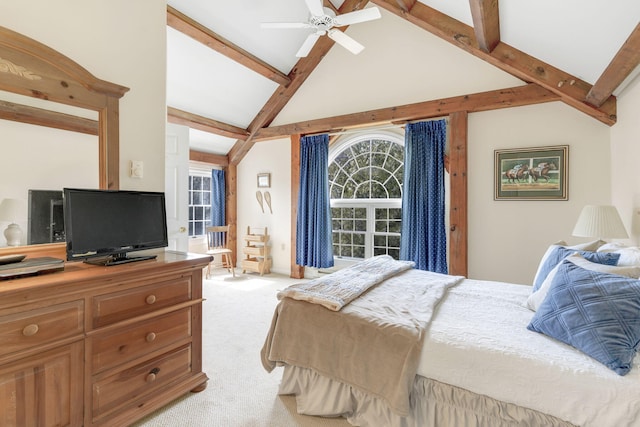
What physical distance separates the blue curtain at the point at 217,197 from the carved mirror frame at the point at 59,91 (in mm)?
3911

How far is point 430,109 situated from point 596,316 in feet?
10.1

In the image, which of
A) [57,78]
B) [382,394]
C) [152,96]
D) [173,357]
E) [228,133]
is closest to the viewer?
[382,394]

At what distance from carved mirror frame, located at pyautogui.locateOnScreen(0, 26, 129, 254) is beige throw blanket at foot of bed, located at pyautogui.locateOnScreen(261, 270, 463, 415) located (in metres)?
1.47

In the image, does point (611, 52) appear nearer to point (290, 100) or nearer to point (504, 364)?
point (504, 364)

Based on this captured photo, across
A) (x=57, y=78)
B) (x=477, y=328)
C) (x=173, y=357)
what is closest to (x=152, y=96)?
(x=57, y=78)

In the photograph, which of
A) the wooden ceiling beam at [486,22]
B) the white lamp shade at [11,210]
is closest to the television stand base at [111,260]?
the white lamp shade at [11,210]

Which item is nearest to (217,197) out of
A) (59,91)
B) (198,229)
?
(198,229)

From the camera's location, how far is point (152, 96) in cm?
221

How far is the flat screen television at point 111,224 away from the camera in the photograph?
161cm

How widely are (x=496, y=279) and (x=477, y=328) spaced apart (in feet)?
7.59

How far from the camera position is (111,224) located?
177 centimetres

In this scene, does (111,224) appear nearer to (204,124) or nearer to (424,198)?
(424,198)

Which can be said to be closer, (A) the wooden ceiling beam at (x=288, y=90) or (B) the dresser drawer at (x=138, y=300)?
(B) the dresser drawer at (x=138, y=300)

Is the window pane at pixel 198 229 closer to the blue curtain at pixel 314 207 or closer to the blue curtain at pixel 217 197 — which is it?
the blue curtain at pixel 217 197
